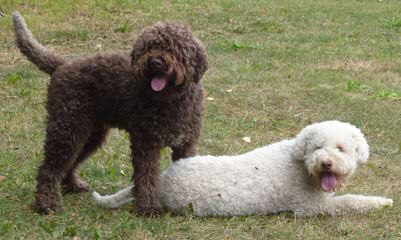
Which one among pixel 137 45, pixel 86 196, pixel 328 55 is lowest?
pixel 328 55

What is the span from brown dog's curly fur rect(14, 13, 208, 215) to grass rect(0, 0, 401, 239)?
0.29 metres

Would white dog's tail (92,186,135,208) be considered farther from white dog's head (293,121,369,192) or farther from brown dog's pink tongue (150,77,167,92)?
white dog's head (293,121,369,192)

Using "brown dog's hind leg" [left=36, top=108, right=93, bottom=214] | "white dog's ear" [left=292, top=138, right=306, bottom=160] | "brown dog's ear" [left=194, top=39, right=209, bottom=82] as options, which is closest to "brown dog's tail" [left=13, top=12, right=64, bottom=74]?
"brown dog's hind leg" [left=36, top=108, right=93, bottom=214]

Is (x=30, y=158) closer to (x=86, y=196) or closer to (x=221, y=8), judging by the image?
(x=86, y=196)

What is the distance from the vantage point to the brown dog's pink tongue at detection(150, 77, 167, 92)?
454cm

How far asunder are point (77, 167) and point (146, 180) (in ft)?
2.94

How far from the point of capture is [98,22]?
463 inches

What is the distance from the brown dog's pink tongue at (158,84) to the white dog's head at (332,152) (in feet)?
3.43

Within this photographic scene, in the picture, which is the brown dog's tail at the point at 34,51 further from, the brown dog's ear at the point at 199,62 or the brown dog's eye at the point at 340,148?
the brown dog's eye at the point at 340,148

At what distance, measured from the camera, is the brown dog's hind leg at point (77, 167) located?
17.6 feet

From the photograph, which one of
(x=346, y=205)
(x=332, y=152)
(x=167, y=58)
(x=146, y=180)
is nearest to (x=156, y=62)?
(x=167, y=58)

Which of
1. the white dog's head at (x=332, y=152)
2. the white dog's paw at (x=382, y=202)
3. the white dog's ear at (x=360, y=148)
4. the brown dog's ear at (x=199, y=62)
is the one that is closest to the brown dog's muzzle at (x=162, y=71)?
the brown dog's ear at (x=199, y=62)

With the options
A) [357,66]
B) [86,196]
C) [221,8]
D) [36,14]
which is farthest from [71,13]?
[86,196]

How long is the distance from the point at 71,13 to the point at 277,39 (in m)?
3.50
